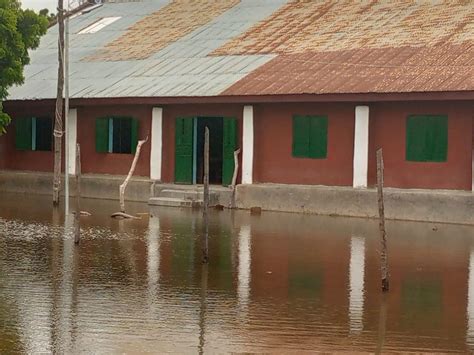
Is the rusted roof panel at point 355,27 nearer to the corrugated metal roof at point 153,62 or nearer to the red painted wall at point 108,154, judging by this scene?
the corrugated metal roof at point 153,62

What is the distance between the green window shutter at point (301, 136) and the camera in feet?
80.4

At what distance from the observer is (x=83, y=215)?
2256 cm

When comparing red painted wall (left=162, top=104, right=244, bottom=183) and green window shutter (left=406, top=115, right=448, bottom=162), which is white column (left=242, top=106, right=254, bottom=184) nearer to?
red painted wall (left=162, top=104, right=244, bottom=183)

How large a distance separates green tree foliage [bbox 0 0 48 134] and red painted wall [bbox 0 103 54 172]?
12.1ft

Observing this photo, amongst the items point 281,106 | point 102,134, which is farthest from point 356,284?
point 102,134

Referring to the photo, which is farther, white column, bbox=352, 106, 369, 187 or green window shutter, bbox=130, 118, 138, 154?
green window shutter, bbox=130, 118, 138, 154

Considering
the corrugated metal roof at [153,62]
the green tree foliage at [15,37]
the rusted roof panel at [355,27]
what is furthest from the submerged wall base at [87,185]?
the rusted roof panel at [355,27]

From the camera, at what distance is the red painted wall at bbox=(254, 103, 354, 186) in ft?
78.0

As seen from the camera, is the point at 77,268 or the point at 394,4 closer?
the point at 77,268

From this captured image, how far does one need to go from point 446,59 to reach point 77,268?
12.4 meters

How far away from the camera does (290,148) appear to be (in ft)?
81.6

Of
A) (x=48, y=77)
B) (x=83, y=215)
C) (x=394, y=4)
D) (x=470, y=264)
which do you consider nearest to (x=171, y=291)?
(x=470, y=264)

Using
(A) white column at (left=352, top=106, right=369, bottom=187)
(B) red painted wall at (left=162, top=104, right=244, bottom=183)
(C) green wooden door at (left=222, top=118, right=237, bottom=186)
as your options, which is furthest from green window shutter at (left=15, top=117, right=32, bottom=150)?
(A) white column at (left=352, top=106, right=369, bottom=187)

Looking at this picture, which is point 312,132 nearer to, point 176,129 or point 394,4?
point 176,129
